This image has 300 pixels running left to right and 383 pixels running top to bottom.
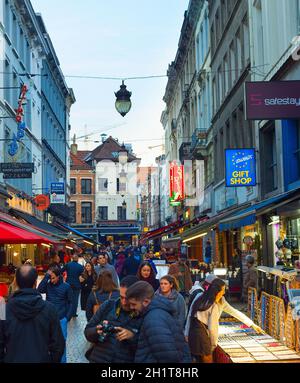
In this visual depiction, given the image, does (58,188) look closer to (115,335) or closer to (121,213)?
(115,335)

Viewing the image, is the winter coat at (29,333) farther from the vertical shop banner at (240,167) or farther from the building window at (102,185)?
the building window at (102,185)

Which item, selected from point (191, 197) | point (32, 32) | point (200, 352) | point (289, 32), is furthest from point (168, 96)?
point (200, 352)

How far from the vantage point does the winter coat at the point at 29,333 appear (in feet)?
18.5

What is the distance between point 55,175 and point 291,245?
3774cm

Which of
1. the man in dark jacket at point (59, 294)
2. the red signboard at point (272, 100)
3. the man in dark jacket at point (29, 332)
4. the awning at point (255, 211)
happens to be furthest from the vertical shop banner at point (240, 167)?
the man in dark jacket at point (29, 332)

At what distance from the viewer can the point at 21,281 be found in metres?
5.92

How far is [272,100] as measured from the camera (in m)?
15.8

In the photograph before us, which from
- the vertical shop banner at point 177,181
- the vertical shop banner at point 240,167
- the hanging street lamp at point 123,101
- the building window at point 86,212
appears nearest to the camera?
the hanging street lamp at point 123,101

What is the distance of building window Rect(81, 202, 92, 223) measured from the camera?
270ft

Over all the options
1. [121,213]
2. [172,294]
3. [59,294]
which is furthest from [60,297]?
[121,213]

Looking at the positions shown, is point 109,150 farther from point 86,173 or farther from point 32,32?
point 32,32

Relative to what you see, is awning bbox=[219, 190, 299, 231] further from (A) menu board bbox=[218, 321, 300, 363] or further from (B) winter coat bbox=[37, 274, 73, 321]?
(B) winter coat bbox=[37, 274, 73, 321]

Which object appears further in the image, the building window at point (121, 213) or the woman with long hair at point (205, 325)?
the building window at point (121, 213)

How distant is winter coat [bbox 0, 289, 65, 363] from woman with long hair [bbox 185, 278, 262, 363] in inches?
108
